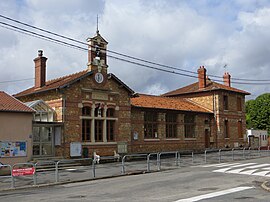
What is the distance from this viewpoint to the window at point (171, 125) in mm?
33944

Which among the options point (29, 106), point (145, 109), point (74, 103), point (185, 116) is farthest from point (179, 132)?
point (29, 106)

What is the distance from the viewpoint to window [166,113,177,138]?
33.9 m

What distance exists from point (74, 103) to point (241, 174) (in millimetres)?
12609

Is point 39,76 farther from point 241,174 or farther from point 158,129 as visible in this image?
point 241,174

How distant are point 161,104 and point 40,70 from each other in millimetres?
11506

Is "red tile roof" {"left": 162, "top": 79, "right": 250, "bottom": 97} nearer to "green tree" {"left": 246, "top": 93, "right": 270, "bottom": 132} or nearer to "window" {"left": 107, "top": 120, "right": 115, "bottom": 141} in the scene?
"green tree" {"left": 246, "top": 93, "right": 270, "bottom": 132}

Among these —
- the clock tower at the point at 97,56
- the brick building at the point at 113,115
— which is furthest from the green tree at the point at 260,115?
the clock tower at the point at 97,56

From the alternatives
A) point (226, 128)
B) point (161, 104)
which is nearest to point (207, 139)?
point (226, 128)

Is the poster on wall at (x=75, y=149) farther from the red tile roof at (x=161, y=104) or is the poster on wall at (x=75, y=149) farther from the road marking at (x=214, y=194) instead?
the road marking at (x=214, y=194)

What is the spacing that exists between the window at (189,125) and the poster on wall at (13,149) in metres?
17.8

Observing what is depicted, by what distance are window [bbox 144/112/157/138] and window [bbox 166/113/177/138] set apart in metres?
1.67

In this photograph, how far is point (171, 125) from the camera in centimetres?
3434

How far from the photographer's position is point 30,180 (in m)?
17.9

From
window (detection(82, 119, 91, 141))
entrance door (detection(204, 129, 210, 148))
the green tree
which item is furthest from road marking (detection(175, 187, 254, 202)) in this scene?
the green tree
